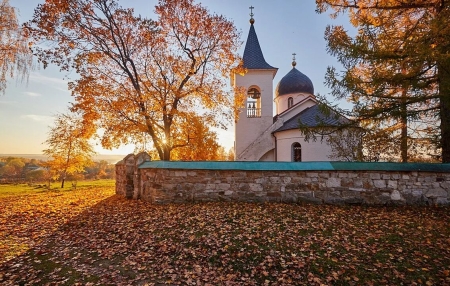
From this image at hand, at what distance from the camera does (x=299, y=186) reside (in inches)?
292

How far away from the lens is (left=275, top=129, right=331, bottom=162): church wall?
13245mm

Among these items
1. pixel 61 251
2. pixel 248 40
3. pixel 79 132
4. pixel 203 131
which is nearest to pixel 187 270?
pixel 61 251

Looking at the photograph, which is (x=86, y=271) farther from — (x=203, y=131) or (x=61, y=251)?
(x=203, y=131)

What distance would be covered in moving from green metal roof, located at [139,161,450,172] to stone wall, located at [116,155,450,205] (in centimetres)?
7

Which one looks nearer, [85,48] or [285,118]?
[85,48]

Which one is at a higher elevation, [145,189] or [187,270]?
[145,189]

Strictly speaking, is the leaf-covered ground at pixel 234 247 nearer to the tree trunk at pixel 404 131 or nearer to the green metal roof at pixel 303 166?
the green metal roof at pixel 303 166

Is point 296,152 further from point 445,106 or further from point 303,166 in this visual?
point 445,106

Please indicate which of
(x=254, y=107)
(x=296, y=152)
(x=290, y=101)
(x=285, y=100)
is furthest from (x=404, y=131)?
(x=285, y=100)

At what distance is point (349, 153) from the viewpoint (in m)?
11.8

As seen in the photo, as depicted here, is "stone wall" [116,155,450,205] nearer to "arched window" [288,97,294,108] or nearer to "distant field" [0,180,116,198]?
"distant field" [0,180,116,198]

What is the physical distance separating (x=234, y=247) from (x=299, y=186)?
12.0 ft

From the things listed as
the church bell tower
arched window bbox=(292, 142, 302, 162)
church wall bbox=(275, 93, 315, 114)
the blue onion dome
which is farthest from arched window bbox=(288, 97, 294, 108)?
arched window bbox=(292, 142, 302, 162)

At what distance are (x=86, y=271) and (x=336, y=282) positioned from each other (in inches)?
156
